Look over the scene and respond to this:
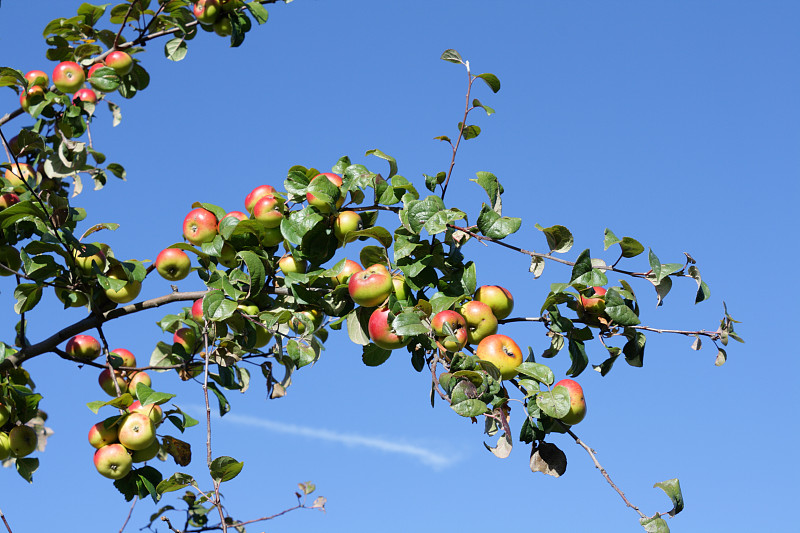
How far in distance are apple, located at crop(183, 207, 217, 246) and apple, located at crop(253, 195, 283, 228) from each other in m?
0.30

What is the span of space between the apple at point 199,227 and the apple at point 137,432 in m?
0.76

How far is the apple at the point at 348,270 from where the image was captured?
2746 millimetres

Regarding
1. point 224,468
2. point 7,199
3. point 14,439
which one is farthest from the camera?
point 7,199

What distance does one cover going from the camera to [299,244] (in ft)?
9.16

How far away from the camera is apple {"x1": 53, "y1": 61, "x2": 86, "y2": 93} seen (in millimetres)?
3904

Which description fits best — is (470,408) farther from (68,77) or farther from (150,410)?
(68,77)

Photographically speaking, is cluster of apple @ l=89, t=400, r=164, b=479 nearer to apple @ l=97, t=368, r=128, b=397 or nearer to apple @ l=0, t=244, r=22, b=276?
apple @ l=97, t=368, r=128, b=397

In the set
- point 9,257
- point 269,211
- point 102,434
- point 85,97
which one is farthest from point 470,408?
point 85,97

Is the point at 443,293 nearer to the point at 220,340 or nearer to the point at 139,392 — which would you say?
the point at 220,340

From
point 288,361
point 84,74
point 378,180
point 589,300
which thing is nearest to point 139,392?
point 288,361

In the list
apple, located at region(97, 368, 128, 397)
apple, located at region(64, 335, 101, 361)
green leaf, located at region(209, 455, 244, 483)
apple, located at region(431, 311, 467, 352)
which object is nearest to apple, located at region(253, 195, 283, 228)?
apple, located at region(431, 311, 467, 352)

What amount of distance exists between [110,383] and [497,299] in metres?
1.96

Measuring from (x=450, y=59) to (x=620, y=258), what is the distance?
37.7 inches

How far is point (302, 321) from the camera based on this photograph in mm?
2773
